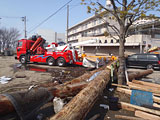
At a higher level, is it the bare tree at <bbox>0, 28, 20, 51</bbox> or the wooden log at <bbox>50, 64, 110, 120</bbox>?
the bare tree at <bbox>0, 28, 20, 51</bbox>

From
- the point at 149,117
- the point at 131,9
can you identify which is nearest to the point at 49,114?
the point at 149,117

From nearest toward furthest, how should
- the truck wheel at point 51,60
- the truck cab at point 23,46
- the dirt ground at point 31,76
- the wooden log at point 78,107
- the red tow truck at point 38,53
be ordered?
the wooden log at point 78,107
the dirt ground at point 31,76
the red tow truck at point 38,53
the truck wheel at point 51,60
the truck cab at point 23,46

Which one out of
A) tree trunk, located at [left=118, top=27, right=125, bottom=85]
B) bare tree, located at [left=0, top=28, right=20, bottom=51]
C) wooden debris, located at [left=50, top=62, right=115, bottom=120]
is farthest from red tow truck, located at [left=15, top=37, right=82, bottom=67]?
bare tree, located at [left=0, top=28, right=20, bottom=51]

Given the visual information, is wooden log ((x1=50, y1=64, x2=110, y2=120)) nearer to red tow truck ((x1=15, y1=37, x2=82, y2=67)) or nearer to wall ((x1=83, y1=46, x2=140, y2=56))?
red tow truck ((x1=15, y1=37, x2=82, y2=67))

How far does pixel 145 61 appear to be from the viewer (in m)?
9.86

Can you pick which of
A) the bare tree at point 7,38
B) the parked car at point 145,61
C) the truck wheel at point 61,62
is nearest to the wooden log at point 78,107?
the truck wheel at point 61,62

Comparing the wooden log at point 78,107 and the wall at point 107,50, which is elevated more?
the wall at point 107,50

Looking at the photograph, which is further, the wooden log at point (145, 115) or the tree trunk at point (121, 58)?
the tree trunk at point (121, 58)

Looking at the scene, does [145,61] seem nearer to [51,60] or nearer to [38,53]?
[51,60]

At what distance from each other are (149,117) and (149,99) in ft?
2.91

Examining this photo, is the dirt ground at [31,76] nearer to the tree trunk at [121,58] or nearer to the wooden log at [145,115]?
the tree trunk at [121,58]

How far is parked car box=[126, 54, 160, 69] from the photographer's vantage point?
30.7 ft

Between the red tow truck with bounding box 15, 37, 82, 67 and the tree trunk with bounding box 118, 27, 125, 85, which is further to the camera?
the red tow truck with bounding box 15, 37, 82, 67

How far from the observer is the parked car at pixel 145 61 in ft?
30.7
